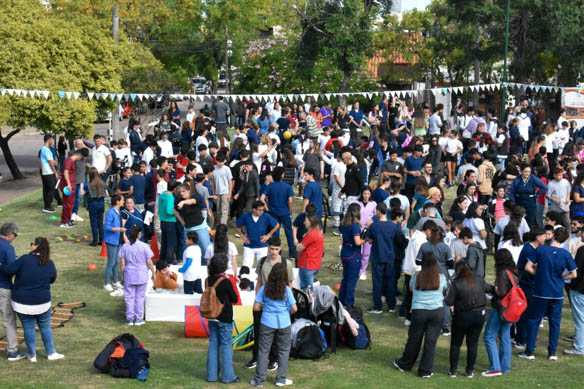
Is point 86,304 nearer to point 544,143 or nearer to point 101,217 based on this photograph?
point 101,217

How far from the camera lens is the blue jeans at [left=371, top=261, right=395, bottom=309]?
1155 centimetres

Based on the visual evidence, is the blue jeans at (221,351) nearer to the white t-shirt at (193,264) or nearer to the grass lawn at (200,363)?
the grass lawn at (200,363)

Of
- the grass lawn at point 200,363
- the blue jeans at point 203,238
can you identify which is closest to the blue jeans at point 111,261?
the grass lawn at point 200,363

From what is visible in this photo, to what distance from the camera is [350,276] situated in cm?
1145

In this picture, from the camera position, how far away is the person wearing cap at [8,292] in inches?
367

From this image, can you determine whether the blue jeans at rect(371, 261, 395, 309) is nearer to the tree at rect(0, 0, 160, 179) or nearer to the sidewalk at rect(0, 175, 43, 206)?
the sidewalk at rect(0, 175, 43, 206)

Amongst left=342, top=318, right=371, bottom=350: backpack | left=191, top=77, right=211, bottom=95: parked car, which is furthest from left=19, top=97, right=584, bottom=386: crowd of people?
left=191, top=77, right=211, bottom=95: parked car

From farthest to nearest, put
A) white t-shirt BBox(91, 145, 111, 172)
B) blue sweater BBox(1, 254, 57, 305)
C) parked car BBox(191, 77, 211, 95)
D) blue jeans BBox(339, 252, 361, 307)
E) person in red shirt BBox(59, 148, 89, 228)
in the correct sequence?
parked car BBox(191, 77, 211, 95) → white t-shirt BBox(91, 145, 111, 172) → person in red shirt BBox(59, 148, 89, 228) → blue jeans BBox(339, 252, 361, 307) → blue sweater BBox(1, 254, 57, 305)

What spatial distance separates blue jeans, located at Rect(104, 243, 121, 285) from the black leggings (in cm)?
607

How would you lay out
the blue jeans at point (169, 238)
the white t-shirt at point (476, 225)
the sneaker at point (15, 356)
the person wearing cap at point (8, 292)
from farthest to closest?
the blue jeans at point (169, 238), the white t-shirt at point (476, 225), the sneaker at point (15, 356), the person wearing cap at point (8, 292)

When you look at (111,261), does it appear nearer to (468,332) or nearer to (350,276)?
(350,276)

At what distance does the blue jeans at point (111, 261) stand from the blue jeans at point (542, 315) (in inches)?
261

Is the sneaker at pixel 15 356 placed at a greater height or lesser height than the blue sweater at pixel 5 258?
lesser

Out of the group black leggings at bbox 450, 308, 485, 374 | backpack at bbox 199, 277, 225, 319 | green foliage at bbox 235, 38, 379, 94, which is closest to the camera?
backpack at bbox 199, 277, 225, 319
